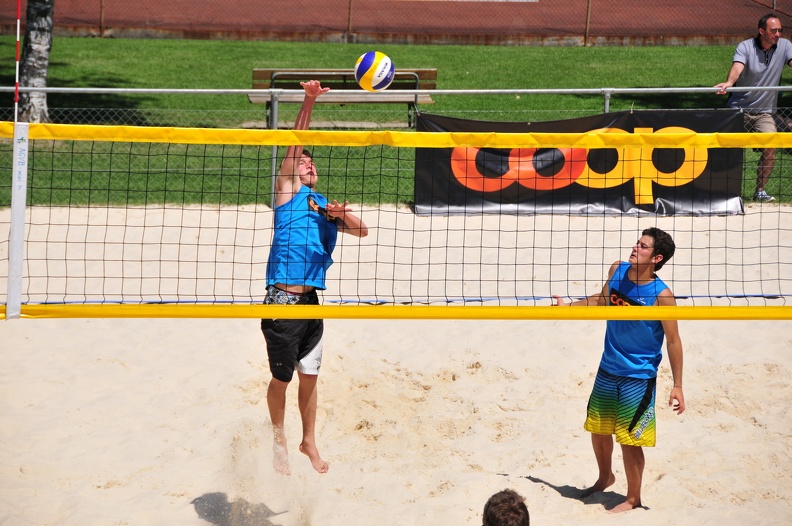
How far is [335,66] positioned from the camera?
1759 cm

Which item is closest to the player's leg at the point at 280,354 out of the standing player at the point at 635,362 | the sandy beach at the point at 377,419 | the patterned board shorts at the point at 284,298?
the patterned board shorts at the point at 284,298

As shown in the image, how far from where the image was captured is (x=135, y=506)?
5602 millimetres

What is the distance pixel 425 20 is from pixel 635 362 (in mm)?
17650

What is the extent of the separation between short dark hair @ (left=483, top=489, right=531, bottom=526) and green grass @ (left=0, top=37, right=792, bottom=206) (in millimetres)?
7548

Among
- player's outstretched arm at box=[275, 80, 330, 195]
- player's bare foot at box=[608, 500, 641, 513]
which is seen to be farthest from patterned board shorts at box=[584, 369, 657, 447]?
player's outstretched arm at box=[275, 80, 330, 195]

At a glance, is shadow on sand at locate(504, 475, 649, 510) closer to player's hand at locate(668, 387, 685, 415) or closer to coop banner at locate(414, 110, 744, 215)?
player's hand at locate(668, 387, 685, 415)

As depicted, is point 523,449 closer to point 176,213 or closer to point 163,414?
point 163,414

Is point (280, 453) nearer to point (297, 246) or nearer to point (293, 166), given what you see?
point (297, 246)

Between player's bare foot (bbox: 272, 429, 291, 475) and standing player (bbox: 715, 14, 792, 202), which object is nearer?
player's bare foot (bbox: 272, 429, 291, 475)

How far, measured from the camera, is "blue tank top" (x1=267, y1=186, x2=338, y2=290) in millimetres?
5637

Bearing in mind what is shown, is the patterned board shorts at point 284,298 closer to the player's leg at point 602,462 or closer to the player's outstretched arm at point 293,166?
the player's outstretched arm at point 293,166

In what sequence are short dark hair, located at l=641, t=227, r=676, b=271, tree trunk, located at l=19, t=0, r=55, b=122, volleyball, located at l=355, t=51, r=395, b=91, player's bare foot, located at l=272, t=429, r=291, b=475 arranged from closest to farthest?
short dark hair, located at l=641, t=227, r=676, b=271
player's bare foot, located at l=272, t=429, r=291, b=475
volleyball, located at l=355, t=51, r=395, b=91
tree trunk, located at l=19, t=0, r=55, b=122

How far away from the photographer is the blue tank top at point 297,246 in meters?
5.64

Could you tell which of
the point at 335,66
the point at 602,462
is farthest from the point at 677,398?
the point at 335,66
